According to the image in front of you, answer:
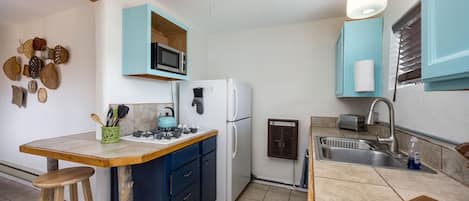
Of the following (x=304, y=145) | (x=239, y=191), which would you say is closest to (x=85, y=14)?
(x=239, y=191)

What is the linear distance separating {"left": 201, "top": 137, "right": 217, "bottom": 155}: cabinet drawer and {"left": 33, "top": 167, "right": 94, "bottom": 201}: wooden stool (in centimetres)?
88

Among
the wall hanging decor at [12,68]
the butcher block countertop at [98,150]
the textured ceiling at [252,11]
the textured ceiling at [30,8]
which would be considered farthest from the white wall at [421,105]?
the wall hanging decor at [12,68]

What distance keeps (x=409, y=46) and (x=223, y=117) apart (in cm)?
171

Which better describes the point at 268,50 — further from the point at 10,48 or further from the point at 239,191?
the point at 10,48

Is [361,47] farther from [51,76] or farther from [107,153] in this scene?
[51,76]

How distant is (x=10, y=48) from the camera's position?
267 cm

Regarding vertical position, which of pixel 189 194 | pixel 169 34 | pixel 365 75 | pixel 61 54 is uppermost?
pixel 169 34

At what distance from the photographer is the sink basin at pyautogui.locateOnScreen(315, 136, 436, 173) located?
1.18 m

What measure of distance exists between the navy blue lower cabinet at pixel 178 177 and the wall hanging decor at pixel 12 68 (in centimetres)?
231

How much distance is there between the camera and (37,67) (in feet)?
7.44

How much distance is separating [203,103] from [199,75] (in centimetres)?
86

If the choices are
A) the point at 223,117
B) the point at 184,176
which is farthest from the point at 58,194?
the point at 223,117

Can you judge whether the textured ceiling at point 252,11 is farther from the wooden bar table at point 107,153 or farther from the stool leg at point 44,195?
the stool leg at point 44,195

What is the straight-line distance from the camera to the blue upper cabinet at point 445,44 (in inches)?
18.4
